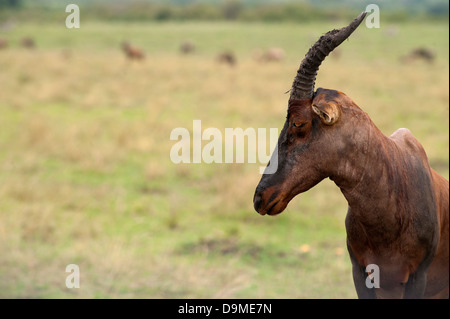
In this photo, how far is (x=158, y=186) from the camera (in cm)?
1122

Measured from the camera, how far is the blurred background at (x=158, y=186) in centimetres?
745

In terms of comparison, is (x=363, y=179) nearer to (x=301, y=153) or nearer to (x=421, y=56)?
(x=301, y=153)

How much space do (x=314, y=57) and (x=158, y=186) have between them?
8165 millimetres

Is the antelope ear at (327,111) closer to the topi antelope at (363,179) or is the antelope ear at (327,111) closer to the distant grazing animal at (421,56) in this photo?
the topi antelope at (363,179)

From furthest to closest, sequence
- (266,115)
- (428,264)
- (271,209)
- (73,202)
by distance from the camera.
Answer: (266,115)
(73,202)
(428,264)
(271,209)

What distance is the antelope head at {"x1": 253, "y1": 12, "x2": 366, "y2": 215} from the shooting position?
340cm

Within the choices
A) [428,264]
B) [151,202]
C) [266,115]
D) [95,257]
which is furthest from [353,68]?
[428,264]

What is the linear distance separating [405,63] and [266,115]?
51.5ft

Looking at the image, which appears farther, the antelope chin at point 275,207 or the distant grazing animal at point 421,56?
the distant grazing animal at point 421,56

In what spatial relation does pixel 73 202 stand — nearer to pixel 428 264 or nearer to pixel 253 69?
pixel 428 264

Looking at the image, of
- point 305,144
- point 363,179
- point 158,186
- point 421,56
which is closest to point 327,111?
point 305,144

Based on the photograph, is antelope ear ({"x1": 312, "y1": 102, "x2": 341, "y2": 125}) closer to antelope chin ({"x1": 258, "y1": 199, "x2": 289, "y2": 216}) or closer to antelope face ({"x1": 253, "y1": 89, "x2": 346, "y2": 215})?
antelope face ({"x1": 253, "y1": 89, "x2": 346, "y2": 215})

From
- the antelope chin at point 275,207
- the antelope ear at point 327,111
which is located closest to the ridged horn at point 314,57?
the antelope ear at point 327,111
